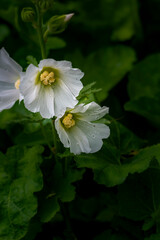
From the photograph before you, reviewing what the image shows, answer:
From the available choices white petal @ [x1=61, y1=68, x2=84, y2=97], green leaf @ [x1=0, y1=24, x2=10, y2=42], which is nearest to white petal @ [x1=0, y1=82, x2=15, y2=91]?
white petal @ [x1=61, y1=68, x2=84, y2=97]

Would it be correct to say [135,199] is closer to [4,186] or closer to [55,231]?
[55,231]

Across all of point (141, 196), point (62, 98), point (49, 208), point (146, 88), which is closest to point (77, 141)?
point (62, 98)

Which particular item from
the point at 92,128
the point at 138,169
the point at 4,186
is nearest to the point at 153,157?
the point at 138,169

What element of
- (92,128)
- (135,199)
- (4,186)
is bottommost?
(135,199)

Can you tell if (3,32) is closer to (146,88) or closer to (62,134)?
(146,88)

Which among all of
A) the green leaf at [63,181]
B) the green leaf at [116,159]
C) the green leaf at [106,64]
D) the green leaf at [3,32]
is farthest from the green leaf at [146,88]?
the green leaf at [3,32]

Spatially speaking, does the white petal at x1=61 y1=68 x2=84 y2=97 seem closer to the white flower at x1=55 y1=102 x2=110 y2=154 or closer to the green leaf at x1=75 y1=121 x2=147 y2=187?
the white flower at x1=55 y1=102 x2=110 y2=154
